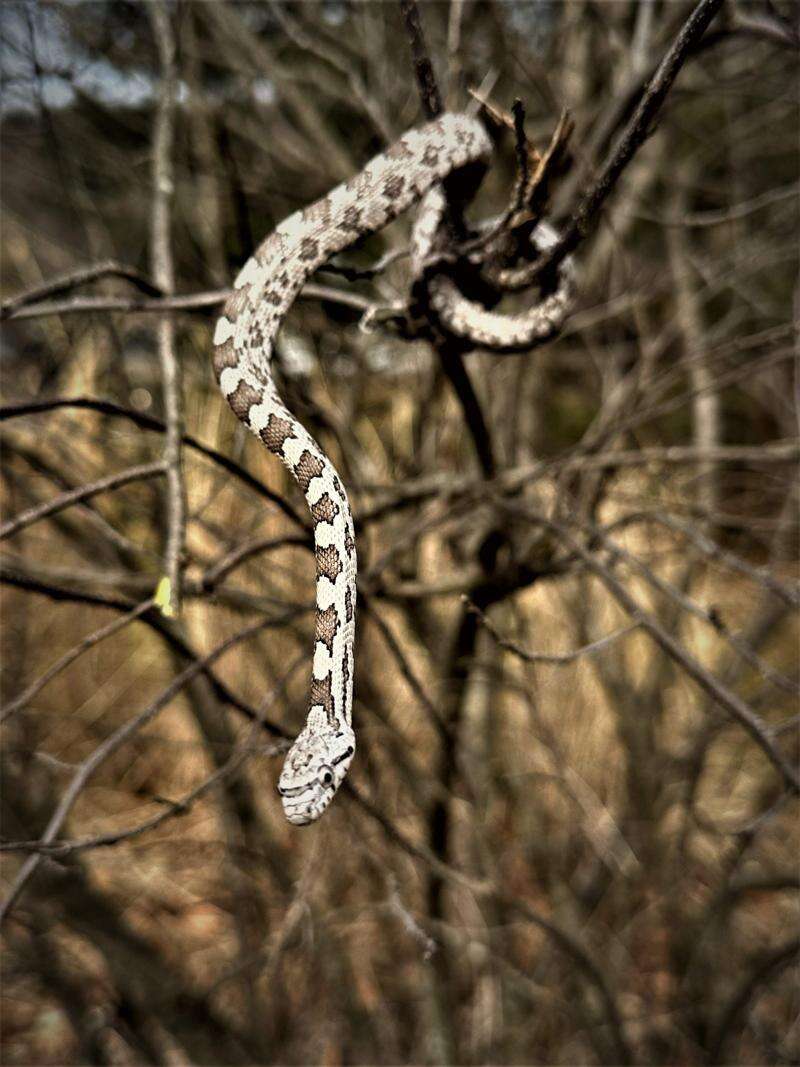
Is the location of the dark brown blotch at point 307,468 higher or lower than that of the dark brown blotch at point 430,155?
lower

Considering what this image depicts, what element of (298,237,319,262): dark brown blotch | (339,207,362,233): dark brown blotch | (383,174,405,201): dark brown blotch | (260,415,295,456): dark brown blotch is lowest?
(260,415,295,456): dark brown blotch

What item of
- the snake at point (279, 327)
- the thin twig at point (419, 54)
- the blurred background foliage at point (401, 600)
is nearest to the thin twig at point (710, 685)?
the blurred background foliage at point (401, 600)

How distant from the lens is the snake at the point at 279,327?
2.81m

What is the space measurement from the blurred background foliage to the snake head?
900 mm

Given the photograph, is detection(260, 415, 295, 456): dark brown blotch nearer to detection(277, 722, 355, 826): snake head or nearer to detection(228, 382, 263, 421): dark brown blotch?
detection(228, 382, 263, 421): dark brown blotch

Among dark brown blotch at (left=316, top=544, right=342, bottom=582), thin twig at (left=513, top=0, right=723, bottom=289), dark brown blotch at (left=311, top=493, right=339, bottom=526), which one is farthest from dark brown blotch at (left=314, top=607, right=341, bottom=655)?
thin twig at (left=513, top=0, right=723, bottom=289)

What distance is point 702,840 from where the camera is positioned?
28.6 feet

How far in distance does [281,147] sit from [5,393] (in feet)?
8.72

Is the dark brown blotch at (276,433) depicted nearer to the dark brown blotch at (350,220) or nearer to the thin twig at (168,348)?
the thin twig at (168,348)

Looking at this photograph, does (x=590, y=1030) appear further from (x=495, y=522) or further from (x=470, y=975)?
(x=495, y=522)

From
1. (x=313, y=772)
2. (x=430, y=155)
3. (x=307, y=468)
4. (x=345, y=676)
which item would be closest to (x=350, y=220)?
(x=430, y=155)

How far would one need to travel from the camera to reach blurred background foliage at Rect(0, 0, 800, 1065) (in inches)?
193

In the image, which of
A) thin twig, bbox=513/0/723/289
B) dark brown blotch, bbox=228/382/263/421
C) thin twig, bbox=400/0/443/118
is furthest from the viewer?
dark brown blotch, bbox=228/382/263/421

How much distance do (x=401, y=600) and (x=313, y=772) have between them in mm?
2409
